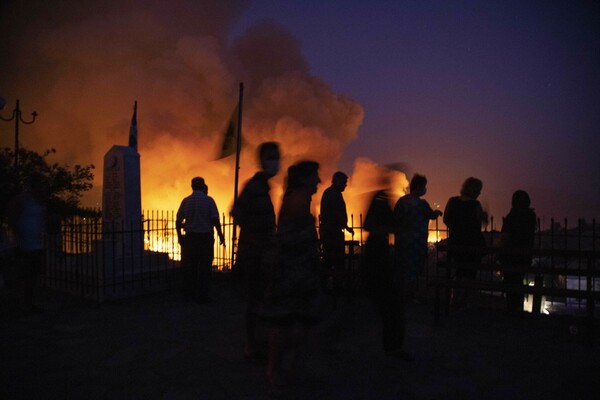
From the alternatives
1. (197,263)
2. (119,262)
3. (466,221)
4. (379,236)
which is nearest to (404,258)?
(379,236)

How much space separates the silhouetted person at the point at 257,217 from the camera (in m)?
4.07

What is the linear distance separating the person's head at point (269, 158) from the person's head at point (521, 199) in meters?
4.27

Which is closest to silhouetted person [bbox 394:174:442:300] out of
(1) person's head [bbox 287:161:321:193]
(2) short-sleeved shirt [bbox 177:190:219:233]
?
(1) person's head [bbox 287:161:321:193]

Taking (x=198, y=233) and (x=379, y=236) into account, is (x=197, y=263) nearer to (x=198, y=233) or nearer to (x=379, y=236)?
(x=198, y=233)

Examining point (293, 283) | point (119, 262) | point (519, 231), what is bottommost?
point (119, 262)

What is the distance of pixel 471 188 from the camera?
6793 mm

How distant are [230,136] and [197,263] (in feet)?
17.5

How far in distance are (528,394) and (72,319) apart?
230 inches

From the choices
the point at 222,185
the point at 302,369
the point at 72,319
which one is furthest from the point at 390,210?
the point at 222,185

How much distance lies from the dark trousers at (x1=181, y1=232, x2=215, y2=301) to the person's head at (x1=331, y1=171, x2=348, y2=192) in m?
2.23

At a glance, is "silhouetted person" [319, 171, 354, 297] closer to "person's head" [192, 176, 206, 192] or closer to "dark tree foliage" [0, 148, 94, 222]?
"person's head" [192, 176, 206, 192]

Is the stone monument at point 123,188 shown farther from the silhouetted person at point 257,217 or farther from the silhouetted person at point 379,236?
the silhouetted person at point 379,236

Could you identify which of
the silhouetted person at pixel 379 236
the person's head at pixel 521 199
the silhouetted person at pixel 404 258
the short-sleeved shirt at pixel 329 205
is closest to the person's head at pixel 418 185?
the silhouetted person at pixel 404 258

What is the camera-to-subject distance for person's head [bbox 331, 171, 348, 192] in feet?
24.6
